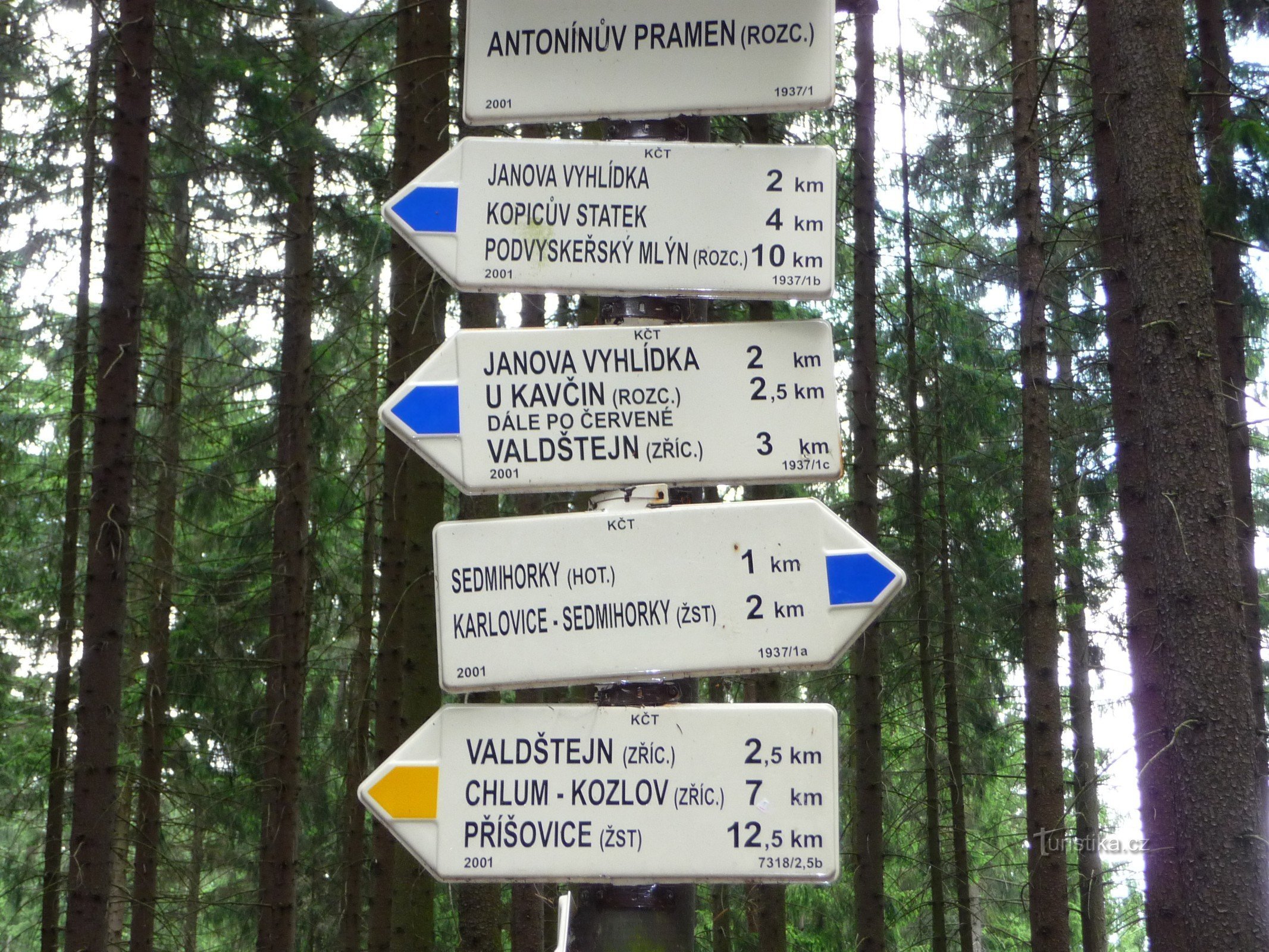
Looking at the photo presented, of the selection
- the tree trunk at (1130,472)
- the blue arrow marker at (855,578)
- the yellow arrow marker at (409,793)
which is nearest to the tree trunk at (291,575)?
the tree trunk at (1130,472)

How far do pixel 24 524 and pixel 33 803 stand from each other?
3763mm

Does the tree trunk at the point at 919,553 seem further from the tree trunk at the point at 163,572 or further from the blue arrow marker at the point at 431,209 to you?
the blue arrow marker at the point at 431,209

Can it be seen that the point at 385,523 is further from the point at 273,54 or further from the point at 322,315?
the point at 322,315

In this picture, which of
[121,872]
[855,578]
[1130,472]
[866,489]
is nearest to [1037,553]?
[1130,472]

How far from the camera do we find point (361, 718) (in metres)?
12.5

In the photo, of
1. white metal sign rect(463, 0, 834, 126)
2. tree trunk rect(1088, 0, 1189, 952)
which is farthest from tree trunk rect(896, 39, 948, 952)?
white metal sign rect(463, 0, 834, 126)

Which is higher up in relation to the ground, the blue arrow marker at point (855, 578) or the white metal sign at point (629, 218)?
the white metal sign at point (629, 218)

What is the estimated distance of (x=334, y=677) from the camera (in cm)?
1845

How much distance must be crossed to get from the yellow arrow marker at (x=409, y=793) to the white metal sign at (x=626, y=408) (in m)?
0.58

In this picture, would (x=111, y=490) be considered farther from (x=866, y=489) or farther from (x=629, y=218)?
(x=866, y=489)

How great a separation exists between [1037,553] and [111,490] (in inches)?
343

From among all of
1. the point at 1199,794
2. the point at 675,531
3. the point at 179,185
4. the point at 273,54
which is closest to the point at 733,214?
the point at 675,531

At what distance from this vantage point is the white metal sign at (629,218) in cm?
250

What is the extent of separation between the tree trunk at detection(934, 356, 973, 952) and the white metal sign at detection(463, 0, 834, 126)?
44.9 feet
